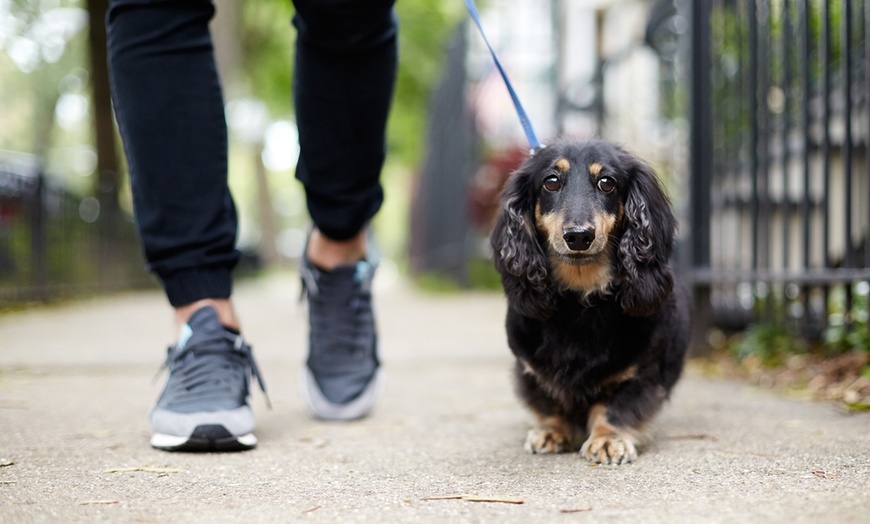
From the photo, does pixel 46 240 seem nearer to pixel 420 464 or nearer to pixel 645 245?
pixel 420 464

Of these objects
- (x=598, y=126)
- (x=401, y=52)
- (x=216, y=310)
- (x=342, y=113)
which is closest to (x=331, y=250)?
(x=342, y=113)

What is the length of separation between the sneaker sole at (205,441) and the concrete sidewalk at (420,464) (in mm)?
32

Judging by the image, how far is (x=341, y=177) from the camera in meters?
2.43

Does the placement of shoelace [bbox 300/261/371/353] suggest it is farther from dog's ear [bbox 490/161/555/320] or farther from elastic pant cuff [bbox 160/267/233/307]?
dog's ear [bbox 490/161/555/320]

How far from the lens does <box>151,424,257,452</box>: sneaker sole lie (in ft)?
6.22

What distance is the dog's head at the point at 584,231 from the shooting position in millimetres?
1945

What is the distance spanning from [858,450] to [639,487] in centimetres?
60

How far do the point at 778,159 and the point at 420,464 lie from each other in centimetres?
321

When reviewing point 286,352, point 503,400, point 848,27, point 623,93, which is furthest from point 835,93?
point 623,93

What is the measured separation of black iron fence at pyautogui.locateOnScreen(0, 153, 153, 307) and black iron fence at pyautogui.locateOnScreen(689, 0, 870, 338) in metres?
5.44

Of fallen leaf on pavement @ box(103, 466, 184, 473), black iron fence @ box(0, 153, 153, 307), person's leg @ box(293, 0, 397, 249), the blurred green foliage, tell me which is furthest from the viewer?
the blurred green foliage

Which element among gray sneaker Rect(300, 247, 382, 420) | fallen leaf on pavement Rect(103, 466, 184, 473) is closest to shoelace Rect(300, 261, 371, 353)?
gray sneaker Rect(300, 247, 382, 420)

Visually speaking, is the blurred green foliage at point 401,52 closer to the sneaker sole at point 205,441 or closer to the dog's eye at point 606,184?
the dog's eye at point 606,184

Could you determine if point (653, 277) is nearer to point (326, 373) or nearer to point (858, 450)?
point (858, 450)
